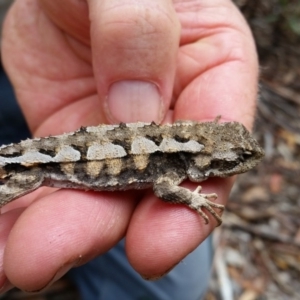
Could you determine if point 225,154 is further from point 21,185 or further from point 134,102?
point 21,185

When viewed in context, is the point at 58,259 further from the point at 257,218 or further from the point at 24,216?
the point at 257,218

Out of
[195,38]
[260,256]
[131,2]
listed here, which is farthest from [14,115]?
[260,256]

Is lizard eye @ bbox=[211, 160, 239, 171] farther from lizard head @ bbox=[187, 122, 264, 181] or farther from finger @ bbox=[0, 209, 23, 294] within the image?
finger @ bbox=[0, 209, 23, 294]

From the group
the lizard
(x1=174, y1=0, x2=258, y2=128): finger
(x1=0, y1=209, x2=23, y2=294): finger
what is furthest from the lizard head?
(x1=0, y1=209, x2=23, y2=294): finger

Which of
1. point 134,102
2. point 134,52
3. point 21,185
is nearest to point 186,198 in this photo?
point 134,102

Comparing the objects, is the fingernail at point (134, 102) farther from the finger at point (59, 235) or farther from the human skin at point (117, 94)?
the finger at point (59, 235)
